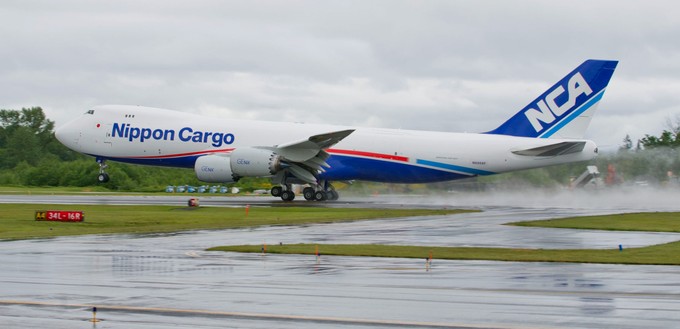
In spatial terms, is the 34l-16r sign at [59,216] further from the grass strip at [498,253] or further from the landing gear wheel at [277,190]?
the landing gear wheel at [277,190]

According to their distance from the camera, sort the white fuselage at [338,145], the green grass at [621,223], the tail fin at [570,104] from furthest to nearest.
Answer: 1. the white fuselage at [338,145]
2. the tail fin at [570,104]
3. the green grass at [621,223]

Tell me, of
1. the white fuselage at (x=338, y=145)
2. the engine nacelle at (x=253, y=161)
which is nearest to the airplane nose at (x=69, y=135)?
the white fuselage at (x=338, y=145)

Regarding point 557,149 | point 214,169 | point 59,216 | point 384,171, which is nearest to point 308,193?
point 384,171

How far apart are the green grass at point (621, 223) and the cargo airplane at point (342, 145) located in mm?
10862

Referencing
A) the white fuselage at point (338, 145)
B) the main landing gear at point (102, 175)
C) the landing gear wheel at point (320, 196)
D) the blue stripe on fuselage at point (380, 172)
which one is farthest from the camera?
the main landing gear at point (102, 175)

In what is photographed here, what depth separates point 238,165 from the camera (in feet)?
168

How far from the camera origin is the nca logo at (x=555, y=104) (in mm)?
51084

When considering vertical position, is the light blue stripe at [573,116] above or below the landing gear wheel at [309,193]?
above

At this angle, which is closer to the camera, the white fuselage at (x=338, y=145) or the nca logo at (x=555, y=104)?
the nca logo at (x=555, y=104)

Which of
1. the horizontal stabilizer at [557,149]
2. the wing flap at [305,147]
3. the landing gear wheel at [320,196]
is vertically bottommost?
the landing gear wheel at [320,196]

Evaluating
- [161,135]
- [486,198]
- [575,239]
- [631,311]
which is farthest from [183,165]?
[631,311]

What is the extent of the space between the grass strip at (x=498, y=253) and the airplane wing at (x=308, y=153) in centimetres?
2601

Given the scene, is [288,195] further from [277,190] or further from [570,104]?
[570,104]

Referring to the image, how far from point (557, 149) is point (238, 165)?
17732mm
